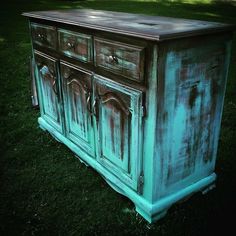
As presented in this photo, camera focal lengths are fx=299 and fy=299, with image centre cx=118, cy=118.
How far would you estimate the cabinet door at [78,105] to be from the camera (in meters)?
2.08

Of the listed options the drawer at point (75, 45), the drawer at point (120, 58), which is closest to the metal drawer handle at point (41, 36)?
the drawer at point (75, 45)

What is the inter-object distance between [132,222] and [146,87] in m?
0.89

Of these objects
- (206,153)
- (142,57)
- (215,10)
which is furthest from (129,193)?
(215,10)

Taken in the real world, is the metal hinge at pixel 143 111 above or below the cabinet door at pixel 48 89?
above

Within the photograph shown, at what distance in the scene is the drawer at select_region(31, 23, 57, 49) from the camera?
2292 millimetres

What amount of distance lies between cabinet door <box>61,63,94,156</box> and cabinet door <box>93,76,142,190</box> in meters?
0.11

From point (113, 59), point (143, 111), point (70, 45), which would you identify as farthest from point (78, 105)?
point (143, 111)

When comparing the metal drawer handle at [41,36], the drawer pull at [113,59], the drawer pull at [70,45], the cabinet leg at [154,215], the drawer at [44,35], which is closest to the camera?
the drawer pull at [113,59]

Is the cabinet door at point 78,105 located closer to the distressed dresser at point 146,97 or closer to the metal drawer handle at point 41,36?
the distressed dresser at point 146,97

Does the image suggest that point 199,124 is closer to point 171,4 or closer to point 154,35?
point 154,35

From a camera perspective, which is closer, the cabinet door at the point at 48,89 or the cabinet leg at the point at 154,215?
the cabinet leg at the point at 154,215

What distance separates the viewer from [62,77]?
91.8 inches

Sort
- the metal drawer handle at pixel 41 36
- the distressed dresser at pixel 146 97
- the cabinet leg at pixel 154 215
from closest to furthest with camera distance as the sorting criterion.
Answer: the distressed dresser at pixel 146 97 < the cabinet leg at pixel 154 215 < the metal drawer handle at pixel 41 36

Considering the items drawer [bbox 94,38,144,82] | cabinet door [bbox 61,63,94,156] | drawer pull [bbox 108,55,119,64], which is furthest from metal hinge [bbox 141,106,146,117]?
cabinet door [bbox 61,63,94,156]
